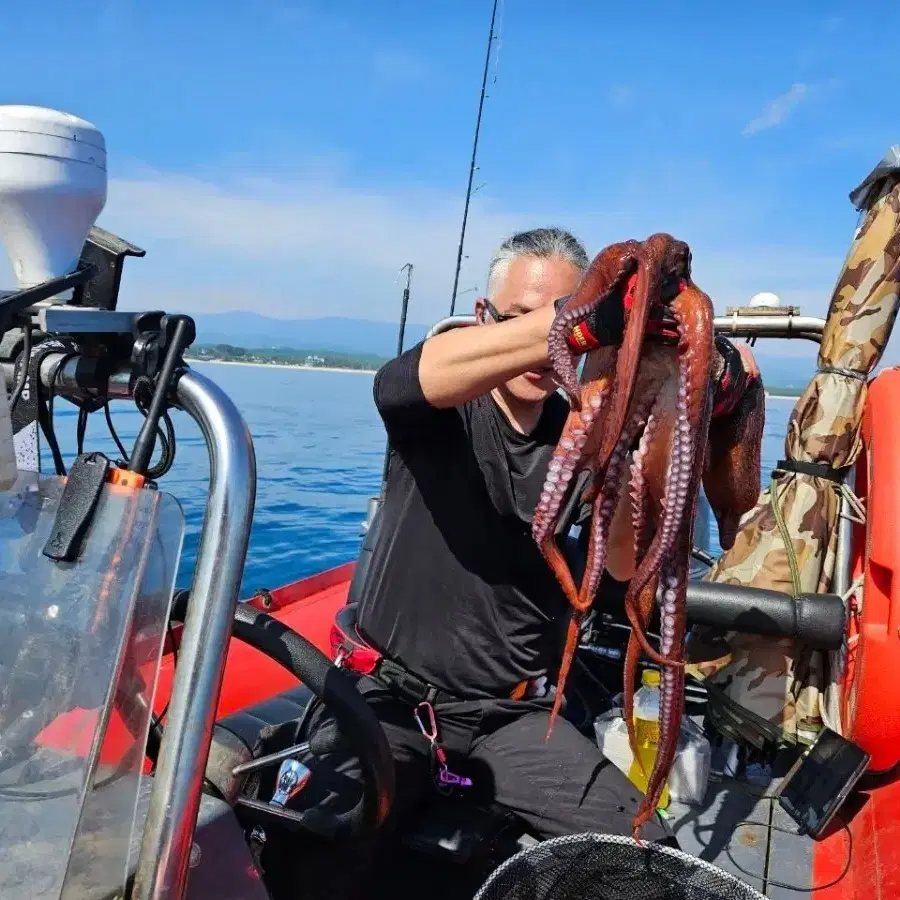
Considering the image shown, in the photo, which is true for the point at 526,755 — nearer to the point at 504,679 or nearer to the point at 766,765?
the point at 504,679

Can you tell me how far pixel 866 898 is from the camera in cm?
238

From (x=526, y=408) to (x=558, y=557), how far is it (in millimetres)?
1169

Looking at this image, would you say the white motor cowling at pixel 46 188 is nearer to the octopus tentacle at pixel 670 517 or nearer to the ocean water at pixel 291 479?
the octopus tentacle at pixel 670 517

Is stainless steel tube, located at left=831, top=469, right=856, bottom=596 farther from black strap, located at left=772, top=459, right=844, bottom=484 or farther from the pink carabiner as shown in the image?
the pink carabiner

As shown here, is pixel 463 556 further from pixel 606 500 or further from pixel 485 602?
pixel 606 500

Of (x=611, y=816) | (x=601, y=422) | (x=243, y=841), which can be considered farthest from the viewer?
(x=611, y=816)

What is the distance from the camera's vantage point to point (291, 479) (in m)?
17.6

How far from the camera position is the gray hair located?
228cm

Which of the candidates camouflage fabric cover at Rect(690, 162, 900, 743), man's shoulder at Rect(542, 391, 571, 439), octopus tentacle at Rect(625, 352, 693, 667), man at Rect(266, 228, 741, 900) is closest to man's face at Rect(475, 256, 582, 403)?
man at Rect(266, 228, 741, 900)

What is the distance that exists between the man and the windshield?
3.48ft

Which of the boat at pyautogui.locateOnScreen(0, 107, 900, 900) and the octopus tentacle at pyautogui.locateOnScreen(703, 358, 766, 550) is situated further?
the octopus tentacle at pyautogui.locateOnScreen(703, 358, 766, 550)

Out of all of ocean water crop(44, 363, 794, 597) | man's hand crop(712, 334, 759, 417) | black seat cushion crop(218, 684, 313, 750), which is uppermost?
man's hand crop(712, 334, 759, 417)

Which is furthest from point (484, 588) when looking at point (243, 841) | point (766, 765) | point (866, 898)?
point (766, 765)

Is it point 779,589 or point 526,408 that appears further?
point 779,589
